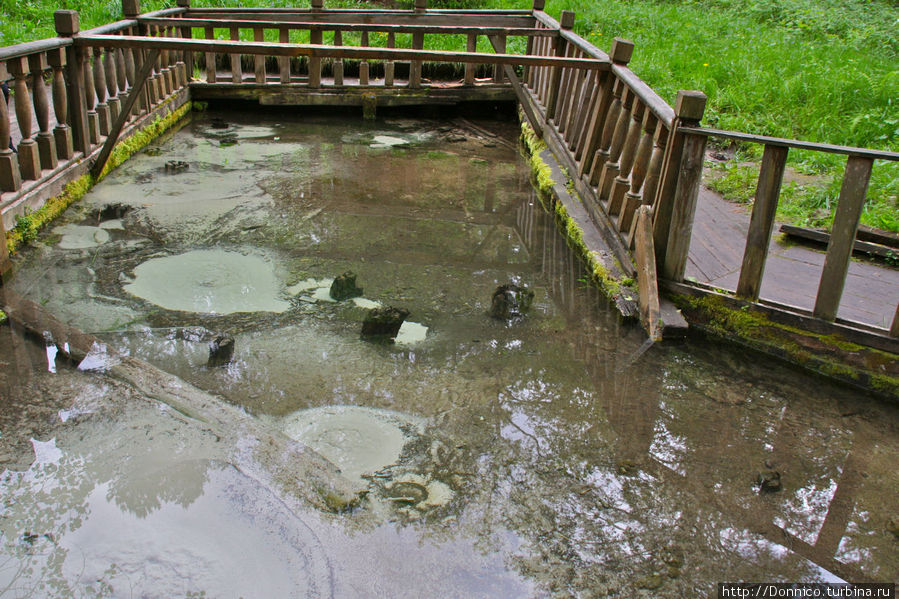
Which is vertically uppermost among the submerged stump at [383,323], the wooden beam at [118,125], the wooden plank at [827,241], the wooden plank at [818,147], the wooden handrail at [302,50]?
the wooden handrail at [302,50]

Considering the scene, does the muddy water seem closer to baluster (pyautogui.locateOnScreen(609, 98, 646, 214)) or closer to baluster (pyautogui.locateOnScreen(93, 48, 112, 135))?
baluster (pyautogui.locateOnScreen(609, 98, 646, 214))

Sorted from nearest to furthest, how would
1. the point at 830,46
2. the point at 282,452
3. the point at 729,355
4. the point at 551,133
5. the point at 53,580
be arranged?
the point at 53,580, the point at 282,452, the point at 729,355, the point at 551,133, the point at 830,46

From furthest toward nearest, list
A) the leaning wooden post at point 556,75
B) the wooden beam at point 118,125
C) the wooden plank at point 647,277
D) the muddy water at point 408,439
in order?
the leaning wooden post at point 556,75 → the wooden beam at point 118,125 → the wooden plank at point 647,277 → the muddy water at point 408,439

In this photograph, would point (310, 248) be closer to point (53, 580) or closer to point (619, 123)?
point (619, 123)

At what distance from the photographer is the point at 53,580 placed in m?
2.61

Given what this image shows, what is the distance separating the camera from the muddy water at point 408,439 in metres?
2.80

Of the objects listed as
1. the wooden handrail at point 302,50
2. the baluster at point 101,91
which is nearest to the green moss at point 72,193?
the baluster at point 101,91

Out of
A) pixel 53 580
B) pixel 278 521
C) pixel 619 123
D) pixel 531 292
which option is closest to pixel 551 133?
pixel 619 123

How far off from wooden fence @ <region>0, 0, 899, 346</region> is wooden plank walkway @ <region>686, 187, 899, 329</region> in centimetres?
44

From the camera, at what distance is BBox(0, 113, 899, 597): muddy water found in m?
2.80

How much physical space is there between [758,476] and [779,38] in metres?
11.2

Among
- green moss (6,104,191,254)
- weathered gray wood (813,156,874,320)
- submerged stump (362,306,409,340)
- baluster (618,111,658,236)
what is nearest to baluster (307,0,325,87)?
green moss (6,104,191,254)

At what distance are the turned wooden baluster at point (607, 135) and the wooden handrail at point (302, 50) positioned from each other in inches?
12.0

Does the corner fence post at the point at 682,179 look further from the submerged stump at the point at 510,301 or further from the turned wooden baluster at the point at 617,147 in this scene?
the turned wooden baluster at the point at 617,147
